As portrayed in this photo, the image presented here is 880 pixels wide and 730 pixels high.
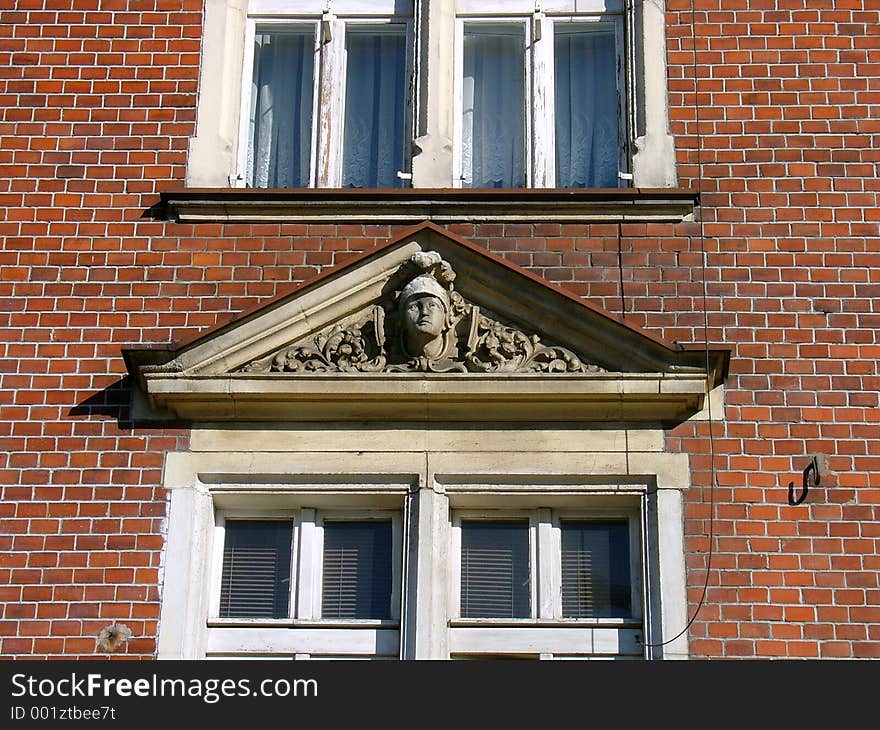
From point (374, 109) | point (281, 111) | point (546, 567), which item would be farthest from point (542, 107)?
point (546, 567)

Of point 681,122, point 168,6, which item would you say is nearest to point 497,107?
point 681,122

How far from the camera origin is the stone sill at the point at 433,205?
32.4ft

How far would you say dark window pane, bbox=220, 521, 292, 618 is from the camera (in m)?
9.13

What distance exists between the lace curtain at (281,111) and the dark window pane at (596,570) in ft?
8.92

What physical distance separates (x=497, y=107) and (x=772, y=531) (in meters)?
3.17

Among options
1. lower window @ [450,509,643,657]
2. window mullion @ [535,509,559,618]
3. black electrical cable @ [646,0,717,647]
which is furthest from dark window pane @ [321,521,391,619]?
black electrical cable @ [646,0,717,647]

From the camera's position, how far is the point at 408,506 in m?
9.10

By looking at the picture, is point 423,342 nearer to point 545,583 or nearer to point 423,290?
point 423,290

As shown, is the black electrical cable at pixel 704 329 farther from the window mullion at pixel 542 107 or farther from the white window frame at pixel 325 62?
the white window frame at pixel 325 62

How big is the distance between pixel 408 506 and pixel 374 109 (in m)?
2.72

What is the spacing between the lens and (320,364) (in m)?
9.41

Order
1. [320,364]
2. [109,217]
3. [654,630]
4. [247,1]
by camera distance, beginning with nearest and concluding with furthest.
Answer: [654,630] < [320,364] < [109,217] < [247,1]

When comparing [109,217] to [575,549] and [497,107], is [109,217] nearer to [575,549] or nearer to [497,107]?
[497,107]

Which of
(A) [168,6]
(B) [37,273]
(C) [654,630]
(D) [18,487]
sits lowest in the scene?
(C) [654,630]
